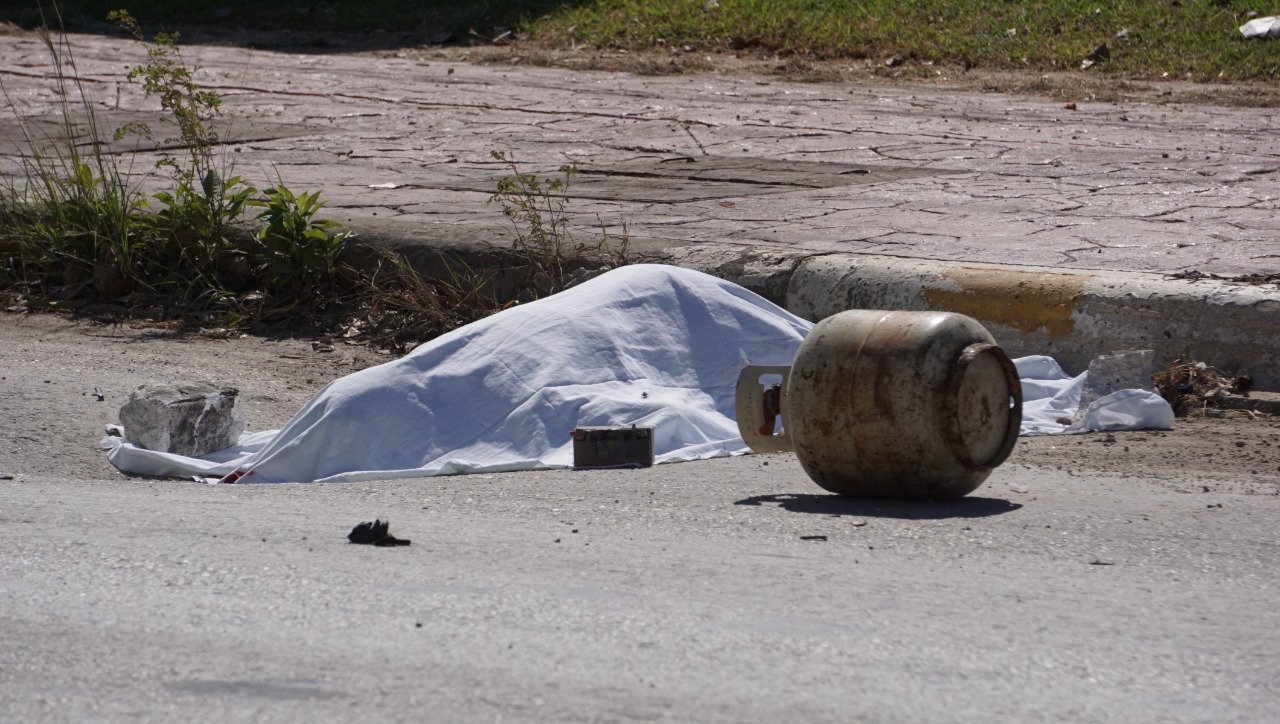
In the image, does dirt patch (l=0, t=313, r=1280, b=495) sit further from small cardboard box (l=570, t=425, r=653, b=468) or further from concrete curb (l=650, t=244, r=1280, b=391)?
small cardboard box (l=570, t=425, r=653, b=468)

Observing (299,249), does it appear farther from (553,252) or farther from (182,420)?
(182,420)

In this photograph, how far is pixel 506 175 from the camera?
23.0 feet

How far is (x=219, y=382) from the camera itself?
4555 mm

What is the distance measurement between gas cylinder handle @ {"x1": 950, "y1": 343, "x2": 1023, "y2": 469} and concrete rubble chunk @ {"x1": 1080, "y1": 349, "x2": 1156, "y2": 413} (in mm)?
973

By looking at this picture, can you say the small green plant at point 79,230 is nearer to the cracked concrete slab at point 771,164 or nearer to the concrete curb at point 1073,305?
the cracked concrete slab at point 771,164

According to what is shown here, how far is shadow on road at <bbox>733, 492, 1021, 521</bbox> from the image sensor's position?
279cm

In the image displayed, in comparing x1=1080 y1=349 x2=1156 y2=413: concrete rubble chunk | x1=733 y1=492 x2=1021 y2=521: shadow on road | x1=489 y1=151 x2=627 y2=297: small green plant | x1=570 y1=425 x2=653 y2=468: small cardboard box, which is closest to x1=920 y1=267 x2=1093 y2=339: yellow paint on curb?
x1=1080 y1=349 x2=1156 y2=413: concrete rubble chunk

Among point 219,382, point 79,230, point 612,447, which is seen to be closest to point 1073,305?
point 612,447

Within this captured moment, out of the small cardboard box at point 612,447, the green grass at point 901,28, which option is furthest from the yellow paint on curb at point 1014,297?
the green grass at point 901,28

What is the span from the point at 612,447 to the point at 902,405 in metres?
0.89

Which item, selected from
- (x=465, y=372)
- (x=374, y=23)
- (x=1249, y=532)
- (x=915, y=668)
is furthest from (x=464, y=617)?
(x=374, y=23)

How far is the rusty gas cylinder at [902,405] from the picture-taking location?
2.79 m

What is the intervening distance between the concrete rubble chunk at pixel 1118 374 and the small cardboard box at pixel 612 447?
1192mm

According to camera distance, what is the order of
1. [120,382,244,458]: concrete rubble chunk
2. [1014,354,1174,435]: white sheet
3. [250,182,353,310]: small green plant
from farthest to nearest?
[250,182,353,310]: small green plant < [120,382,244,458]: concrete rubble chunk < [1014,354,1174,435]: white sheet
